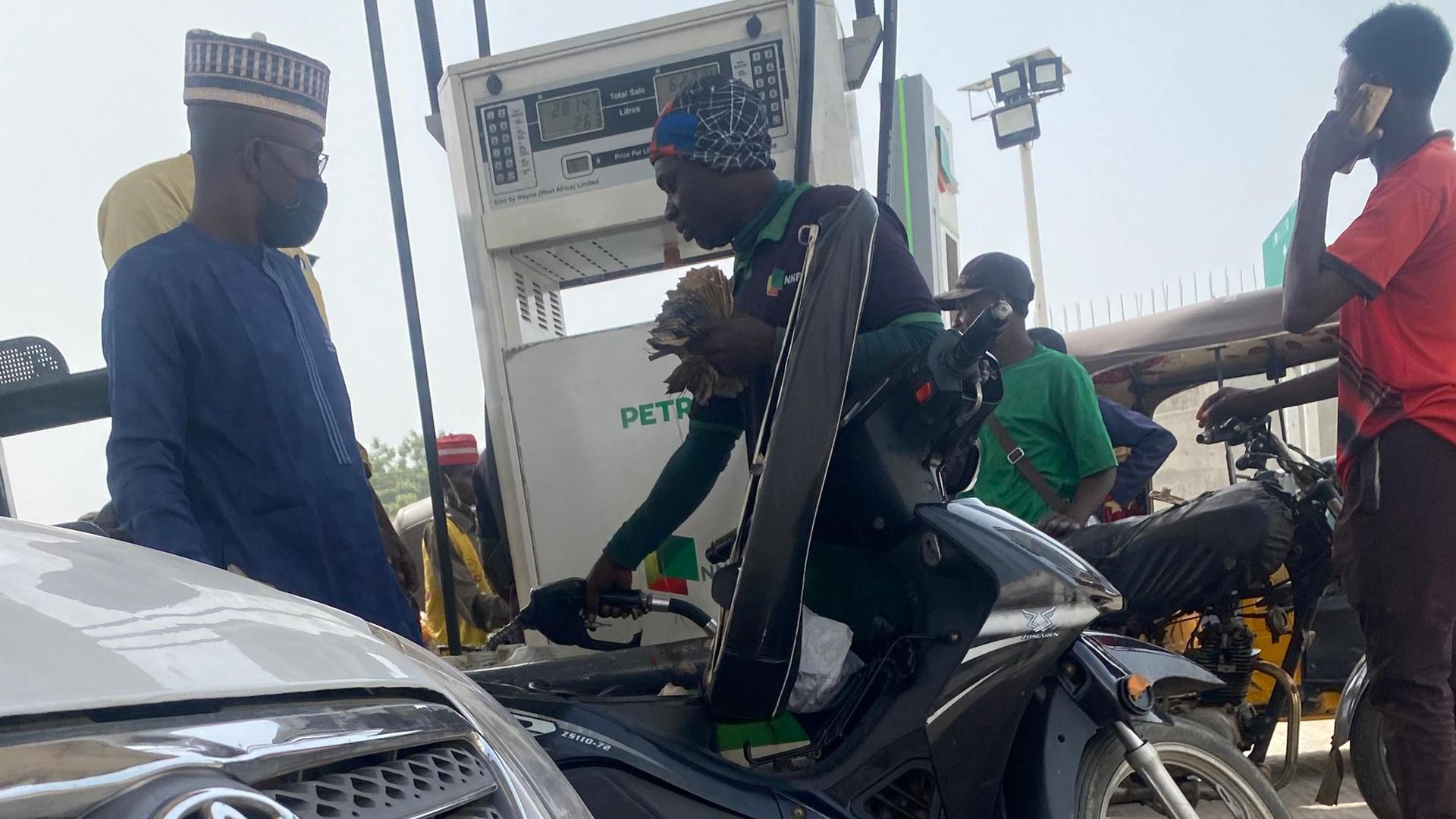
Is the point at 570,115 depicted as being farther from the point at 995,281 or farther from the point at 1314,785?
the point at 1314,785

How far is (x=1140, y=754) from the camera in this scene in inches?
77.1

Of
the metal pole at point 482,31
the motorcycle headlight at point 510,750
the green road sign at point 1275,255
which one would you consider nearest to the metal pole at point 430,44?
the metal pole at point 482,31

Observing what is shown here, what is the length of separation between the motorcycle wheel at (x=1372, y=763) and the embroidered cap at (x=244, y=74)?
10.1ft

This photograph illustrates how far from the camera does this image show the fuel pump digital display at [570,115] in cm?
295

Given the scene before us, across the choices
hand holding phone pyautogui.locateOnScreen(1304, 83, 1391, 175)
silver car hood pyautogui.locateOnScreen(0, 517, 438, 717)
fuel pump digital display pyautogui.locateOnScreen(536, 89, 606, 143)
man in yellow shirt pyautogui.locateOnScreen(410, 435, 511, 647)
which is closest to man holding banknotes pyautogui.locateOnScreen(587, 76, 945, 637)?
fuel pump digital display pyautogui.locateOnScreen(536, 89, 606, 143)

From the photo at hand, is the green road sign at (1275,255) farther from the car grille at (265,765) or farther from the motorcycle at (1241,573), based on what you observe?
the car grille at (265,765)

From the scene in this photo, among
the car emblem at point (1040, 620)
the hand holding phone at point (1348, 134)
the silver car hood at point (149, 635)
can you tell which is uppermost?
the hand holding phone at point (1348, 134)

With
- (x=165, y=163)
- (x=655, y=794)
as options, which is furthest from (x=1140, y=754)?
(x=165, y=163)

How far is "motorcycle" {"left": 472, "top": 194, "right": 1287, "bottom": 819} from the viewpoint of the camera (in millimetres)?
1802

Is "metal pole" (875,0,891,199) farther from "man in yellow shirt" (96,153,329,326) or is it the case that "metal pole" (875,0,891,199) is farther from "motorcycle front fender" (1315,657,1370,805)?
"motorcycle front fender" (1315,657,1370,805)

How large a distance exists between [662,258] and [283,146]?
1.46m

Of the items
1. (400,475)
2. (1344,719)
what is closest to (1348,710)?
(1344,719)

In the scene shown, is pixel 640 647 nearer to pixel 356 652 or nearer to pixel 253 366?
pixel 253 366

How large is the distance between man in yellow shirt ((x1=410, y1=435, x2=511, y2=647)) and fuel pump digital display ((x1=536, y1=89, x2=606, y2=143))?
6.38 feet
